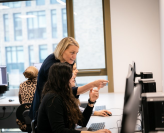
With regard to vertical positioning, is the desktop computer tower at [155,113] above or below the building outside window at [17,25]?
below

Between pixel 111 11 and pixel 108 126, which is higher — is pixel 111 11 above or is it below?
above

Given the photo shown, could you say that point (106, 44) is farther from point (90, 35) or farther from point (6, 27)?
point (6, 27)

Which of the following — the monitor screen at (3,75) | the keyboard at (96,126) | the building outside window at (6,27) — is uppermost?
the building outside window at (6,27)

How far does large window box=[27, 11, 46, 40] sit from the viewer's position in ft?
15.1

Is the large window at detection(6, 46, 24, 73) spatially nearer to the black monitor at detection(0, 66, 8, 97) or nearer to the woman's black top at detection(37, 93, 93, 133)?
the black monitor at detection(0, 66, 8, 97)

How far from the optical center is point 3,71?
426cm

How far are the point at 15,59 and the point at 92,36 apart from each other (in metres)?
1.52

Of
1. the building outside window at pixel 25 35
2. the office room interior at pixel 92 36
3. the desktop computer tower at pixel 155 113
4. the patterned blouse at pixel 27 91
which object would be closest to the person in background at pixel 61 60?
the desktop computer tower at pixel 155 113

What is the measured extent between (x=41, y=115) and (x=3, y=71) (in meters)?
2.81

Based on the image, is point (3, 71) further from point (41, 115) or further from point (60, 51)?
point (41, 115)

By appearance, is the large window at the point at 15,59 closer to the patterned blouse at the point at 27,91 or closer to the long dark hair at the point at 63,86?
the patterned blouse at the point at 27,91

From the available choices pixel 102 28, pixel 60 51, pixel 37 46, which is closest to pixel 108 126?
pixel 60 51

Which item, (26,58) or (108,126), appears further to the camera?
(26,58)

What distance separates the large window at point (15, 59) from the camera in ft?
15.3
